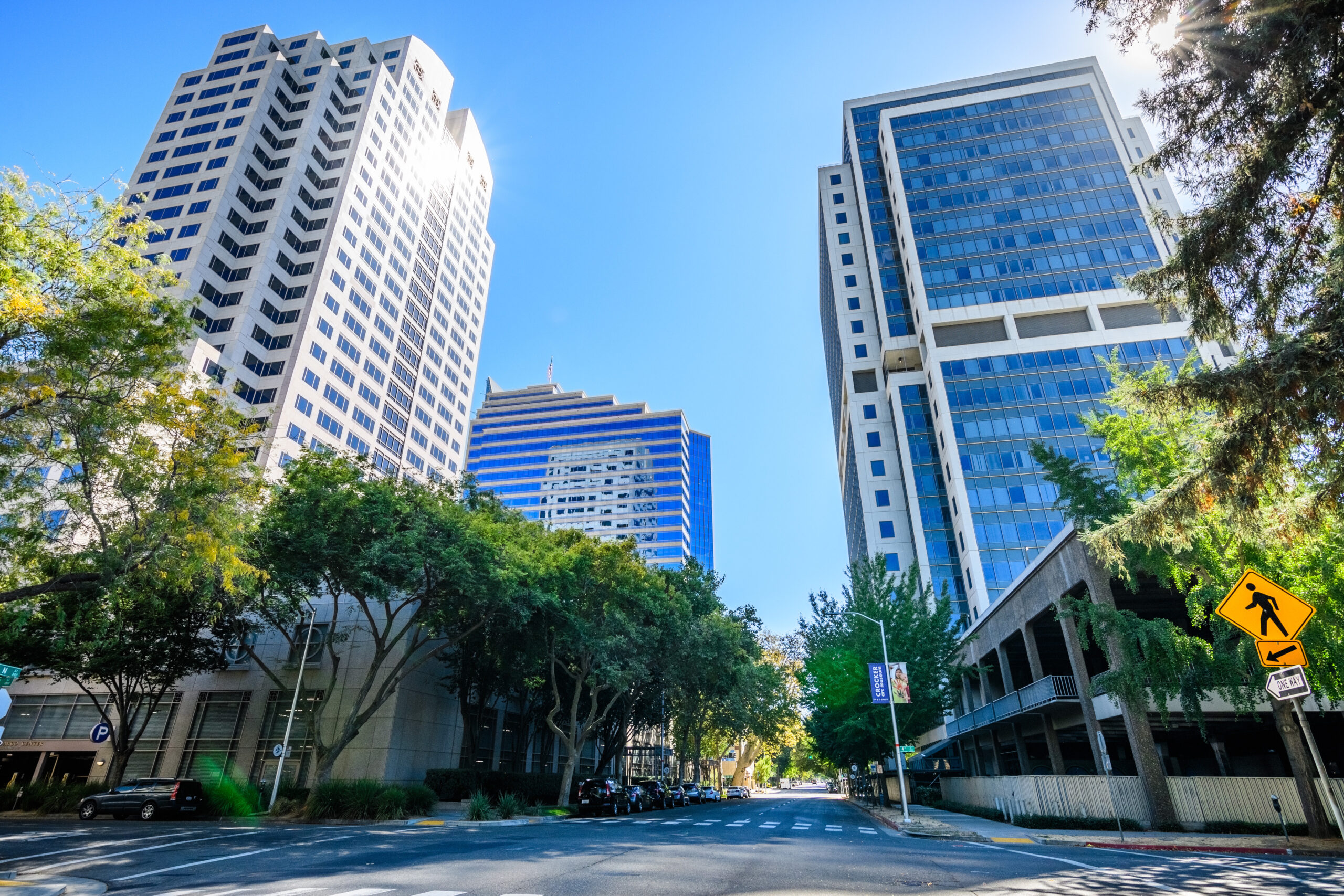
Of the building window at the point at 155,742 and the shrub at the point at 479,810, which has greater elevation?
the building window at the point at 155,742

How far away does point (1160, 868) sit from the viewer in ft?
39.7

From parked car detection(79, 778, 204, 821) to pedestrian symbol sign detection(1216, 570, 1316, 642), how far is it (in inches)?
1282

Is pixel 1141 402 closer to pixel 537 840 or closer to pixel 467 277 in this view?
pixel 537 840

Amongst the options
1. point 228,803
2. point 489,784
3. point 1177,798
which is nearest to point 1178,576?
point 1177,798

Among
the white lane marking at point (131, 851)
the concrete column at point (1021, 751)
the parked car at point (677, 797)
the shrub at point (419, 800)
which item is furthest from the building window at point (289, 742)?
the concrete column at point (1021, 751)

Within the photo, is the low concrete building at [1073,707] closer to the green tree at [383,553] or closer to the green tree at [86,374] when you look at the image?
the green tree at [383,553]

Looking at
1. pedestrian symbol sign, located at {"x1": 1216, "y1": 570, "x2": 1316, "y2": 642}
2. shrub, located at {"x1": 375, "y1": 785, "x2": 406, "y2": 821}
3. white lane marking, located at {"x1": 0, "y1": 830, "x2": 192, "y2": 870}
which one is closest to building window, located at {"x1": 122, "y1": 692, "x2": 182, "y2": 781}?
shrub, located at {"x1": 375, "y1": 785, "x2": 406, "y2": 821}

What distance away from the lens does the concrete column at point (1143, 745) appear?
810 inches

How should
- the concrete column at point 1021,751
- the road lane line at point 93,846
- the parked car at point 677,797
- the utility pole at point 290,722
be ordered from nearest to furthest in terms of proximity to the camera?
the road lane line at point 93,846, the utility pole at point 290,722, the concrete column at point 1021,751, the parked car at point 677,797

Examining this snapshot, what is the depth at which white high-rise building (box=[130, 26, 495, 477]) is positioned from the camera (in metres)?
67.1

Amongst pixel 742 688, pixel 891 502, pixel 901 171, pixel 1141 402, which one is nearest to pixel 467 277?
pixel 901 171

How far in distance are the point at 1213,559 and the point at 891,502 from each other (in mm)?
55929

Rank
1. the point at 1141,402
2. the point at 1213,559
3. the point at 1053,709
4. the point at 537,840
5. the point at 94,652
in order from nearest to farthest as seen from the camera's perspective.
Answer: the point at 1141,402 → the point at 537,840 → the point at 1213,559 → the point at 94,652 → the point at 1053,709

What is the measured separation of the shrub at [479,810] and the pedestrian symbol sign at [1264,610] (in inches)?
967
